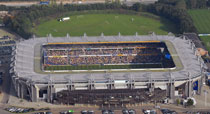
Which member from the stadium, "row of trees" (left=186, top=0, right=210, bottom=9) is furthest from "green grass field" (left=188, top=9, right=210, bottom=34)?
the stadium

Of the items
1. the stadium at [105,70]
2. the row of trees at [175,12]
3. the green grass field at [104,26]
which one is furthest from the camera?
the green grass field at [104,26]

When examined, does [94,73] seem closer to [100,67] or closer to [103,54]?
[100,67]

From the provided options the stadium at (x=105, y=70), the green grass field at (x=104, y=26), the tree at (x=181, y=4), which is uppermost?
the tree at (x=181, y=4)

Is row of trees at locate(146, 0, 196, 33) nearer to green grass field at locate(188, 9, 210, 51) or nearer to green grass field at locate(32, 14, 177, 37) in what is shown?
green grass field at locate(32, 14, 177, 37)

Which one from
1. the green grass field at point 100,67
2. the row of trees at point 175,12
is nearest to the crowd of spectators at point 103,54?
the green grass field at point 100,67

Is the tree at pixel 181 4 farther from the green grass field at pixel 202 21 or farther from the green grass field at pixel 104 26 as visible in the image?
the green grass field at pixel 104 26

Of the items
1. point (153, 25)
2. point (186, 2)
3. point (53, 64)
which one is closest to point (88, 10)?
point (153, 25)

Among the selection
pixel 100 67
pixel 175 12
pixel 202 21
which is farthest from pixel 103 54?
pixel 202 21
